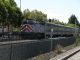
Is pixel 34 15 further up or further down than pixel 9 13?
further up

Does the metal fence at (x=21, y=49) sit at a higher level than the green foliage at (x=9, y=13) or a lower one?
lower

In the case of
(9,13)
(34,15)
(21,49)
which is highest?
(34,15)

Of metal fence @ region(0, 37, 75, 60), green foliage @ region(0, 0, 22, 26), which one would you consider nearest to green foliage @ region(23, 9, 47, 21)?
green foliage @ region(0, 0, 22, 26)

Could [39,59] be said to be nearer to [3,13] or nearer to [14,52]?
[14,52]

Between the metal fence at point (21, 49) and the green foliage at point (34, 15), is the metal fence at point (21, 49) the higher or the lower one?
the lower one

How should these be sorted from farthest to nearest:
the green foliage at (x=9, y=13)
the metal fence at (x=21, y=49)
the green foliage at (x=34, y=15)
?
the green foliage at (x=34, y=15) < the green foliage at (x=9, y=13) < the metal fence at (x=21, y=49)

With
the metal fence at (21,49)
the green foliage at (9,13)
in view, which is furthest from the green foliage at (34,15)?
the metal fence at (21,49)

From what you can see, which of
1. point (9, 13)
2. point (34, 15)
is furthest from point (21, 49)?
point (34, 15)

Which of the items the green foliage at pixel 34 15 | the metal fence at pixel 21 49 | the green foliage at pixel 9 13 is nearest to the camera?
the metal fence at pixel 21 49

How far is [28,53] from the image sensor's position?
17766 millimetres

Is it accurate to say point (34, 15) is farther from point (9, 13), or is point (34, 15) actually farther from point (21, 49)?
point (21, 49)

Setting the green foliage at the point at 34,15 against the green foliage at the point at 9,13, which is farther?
the green foliage at the point at 34,15

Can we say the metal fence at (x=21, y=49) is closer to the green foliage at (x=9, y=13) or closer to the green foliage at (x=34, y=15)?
the green foliage at (x=9, y=13)

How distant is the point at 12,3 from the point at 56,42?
3556cm
